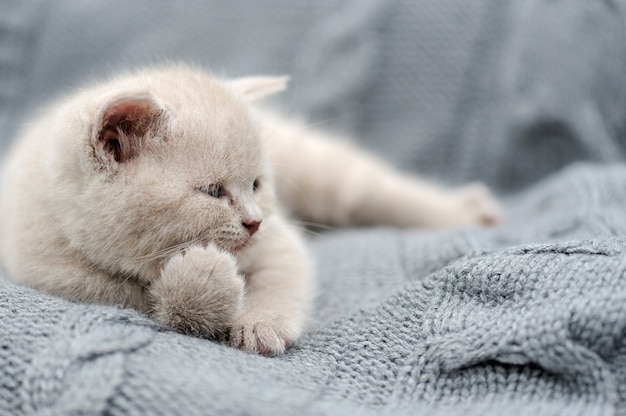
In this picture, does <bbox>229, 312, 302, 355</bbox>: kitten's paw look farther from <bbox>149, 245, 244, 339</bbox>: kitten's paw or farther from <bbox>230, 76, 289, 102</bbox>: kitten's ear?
<bbox>230, 76, 289, 102</bbox>: kitten's ear

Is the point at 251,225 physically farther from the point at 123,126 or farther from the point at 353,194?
the point at 353,194

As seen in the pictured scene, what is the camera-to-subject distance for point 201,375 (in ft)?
2.34

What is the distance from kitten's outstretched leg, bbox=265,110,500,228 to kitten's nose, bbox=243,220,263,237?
0.53 m

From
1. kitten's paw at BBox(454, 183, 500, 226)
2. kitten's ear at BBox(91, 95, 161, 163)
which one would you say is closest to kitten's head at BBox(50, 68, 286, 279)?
kitten's ear at BBox(91, 95, 161, 163)

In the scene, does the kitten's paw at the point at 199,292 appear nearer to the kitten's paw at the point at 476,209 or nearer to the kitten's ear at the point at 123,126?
the kitten's ear at the point at 123,126

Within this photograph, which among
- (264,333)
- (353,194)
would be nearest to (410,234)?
(353,194)

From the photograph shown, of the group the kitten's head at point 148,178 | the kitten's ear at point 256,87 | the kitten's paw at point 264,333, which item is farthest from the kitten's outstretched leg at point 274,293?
the kitten's ear at point 256,87

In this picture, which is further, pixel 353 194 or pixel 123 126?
pixel 353 194

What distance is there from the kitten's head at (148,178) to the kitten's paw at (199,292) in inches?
1.6

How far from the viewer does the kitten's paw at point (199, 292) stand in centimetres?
85

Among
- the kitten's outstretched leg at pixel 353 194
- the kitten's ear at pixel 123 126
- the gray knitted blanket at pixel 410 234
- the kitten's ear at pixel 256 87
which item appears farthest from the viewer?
the kitten's outstretched leg at pixel 353 194

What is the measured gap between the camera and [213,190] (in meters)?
0.91

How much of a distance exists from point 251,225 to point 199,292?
0.14 metres

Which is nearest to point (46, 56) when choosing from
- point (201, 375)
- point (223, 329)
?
point (223, 329)
